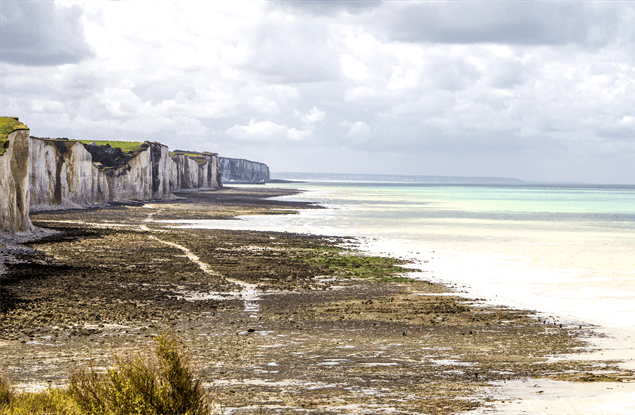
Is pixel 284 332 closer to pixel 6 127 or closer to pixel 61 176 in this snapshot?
pixel 6 127

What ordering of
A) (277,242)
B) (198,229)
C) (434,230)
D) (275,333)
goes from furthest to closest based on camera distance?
1. (434,230)
2. (198,229)
3. (277,242)
4. (275,333)

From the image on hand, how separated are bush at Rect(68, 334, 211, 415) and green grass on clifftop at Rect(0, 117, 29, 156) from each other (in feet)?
97.4

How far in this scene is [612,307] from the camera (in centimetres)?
1908

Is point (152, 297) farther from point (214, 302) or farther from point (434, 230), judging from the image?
point (434, 230)

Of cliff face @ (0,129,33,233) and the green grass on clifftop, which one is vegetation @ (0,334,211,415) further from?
the green grass on clifftop

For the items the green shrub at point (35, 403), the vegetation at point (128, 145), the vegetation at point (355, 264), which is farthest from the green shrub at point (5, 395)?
the vegetation at point (128, 145)

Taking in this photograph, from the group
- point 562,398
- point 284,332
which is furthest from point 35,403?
point 562,398

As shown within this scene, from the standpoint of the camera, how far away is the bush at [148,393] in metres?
7.32

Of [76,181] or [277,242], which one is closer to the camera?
[277,242]

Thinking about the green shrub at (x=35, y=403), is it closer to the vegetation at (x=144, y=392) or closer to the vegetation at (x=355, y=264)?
the vegetation at (x=144, y=392)

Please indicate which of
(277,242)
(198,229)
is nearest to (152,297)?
(277,242)

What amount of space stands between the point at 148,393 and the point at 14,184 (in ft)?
102

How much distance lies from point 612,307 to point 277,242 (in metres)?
21.3

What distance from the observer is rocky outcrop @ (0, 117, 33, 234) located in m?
32.6
